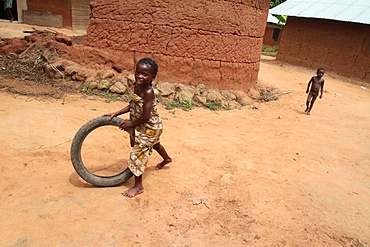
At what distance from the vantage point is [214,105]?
551 centimetres

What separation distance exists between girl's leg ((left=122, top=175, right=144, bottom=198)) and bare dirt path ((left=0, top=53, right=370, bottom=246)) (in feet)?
0.16

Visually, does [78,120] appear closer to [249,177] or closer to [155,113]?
[155,113]

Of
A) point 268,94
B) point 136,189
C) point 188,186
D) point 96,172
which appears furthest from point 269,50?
point 136,189

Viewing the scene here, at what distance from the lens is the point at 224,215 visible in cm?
235

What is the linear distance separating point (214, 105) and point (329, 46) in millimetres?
8023

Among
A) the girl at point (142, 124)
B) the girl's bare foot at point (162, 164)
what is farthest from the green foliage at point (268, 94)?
the girl at point (142, 124)

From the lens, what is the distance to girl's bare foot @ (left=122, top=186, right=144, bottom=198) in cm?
244

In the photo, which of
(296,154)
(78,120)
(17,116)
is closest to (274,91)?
(296,154)

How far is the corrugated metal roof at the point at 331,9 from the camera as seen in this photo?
407 inches

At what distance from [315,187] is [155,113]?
1.84m

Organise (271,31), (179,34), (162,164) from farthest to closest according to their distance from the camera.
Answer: (271,31) → (179,34) → (162,164)

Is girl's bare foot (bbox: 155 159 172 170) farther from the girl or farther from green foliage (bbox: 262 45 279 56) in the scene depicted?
green foliage (bbox: 262 45 279 56)

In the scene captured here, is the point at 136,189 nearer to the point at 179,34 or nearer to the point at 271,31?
the point at 179,34

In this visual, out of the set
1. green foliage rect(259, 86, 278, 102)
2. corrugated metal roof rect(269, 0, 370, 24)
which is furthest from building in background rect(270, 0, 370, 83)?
green foliage rect(259, 86, 278, 102)
